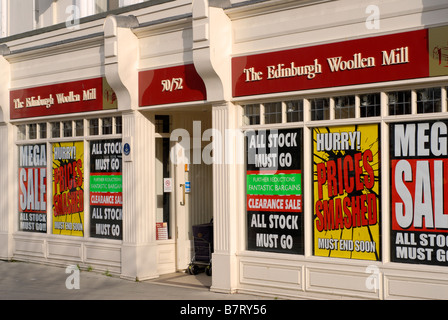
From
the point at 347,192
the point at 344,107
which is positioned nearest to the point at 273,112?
the point at 344,107

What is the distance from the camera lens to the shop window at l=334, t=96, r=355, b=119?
10602mm

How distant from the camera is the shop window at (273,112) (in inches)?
458

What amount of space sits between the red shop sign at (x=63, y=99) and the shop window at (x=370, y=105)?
5761mm

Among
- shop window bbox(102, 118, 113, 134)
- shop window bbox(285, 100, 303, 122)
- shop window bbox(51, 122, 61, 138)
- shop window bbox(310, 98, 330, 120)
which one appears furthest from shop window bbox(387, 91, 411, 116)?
shop window bbox(51, 122, 61, 138)

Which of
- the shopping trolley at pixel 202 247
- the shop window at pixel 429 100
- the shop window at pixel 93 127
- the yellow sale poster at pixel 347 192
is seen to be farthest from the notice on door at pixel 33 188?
the shop window at pixel 429 100

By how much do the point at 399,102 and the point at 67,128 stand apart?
27.3 feet

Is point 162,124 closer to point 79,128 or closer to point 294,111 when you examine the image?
point 79,128

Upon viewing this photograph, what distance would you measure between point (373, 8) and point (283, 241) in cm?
389

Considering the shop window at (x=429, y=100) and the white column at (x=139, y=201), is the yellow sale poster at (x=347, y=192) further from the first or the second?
the white column at (x=139, y=201)

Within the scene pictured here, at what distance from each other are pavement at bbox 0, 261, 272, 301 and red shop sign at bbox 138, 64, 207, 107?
134 inches

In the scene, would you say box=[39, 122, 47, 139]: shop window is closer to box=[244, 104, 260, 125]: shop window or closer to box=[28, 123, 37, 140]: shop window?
box=[28, 123, 37, 140]: shop window

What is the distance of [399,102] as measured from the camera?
10023mm
